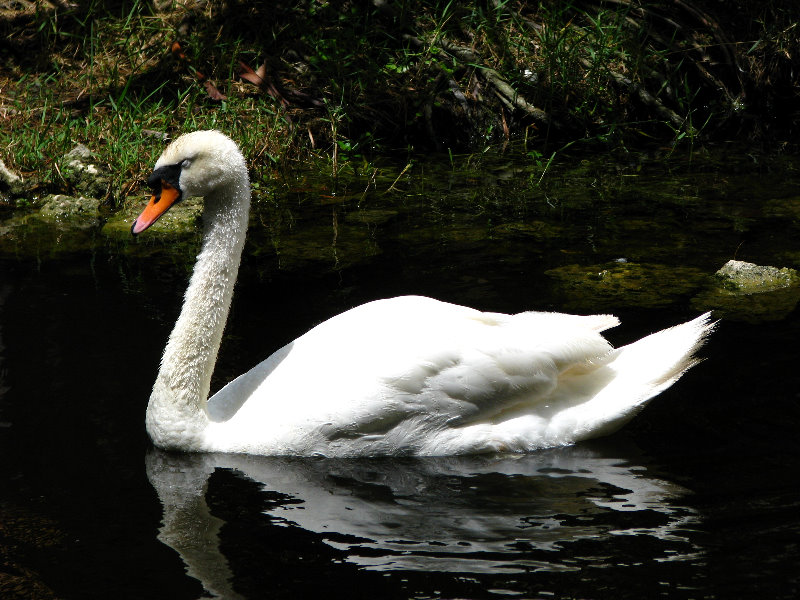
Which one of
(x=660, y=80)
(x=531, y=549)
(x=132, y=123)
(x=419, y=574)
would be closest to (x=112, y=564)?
(x=419, y=574)

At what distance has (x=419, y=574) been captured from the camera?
12.6 feet

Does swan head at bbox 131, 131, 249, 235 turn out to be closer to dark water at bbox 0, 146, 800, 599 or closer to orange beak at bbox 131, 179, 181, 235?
orange beak at bbox 131, 179, 181, 235

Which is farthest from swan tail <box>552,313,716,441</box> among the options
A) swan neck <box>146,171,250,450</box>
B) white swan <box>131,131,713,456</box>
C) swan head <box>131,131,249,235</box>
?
swan head <box>131,131,249,235</box>

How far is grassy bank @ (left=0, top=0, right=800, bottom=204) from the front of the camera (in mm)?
10188

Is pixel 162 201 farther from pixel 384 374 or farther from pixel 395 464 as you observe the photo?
pixel 395 464

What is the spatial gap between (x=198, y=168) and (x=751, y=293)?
329 cm

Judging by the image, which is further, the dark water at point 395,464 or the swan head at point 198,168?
the swan head at point 198,168

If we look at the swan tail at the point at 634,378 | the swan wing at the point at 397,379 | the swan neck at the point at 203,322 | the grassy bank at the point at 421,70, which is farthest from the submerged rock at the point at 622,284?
the grassy bank at the point at 421,70

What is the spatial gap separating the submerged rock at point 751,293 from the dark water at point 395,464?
126 mm

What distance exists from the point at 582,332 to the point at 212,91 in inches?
231

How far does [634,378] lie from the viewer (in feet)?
16.9

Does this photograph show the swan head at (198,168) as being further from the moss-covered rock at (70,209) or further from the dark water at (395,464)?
the moss-covered rock at (70,209)

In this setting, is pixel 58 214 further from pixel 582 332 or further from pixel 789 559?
pixel 789 559

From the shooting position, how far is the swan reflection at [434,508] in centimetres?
397
